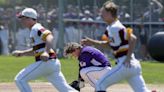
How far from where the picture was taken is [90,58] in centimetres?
1195

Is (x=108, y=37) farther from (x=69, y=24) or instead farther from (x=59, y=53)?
(x=69, y=24)

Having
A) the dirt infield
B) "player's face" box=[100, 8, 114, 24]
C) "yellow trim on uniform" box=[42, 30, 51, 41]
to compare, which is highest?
"player's face" box=[100, 8, 114, 24]

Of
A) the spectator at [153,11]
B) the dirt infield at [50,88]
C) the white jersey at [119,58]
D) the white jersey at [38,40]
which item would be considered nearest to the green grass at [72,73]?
the dirt infield at [50,88]

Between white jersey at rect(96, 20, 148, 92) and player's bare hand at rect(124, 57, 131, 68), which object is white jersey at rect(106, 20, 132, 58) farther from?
player's bare hand at rect(124, 57, 131, 68)

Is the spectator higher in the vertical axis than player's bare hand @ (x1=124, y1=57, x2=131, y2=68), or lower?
lower

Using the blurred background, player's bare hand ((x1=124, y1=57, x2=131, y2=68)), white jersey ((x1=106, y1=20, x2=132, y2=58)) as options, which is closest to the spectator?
the blurred background

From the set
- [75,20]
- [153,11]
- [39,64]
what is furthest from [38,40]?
[75,20]

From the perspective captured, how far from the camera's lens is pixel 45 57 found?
1053 centimetres

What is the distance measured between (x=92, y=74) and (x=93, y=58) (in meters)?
0.31

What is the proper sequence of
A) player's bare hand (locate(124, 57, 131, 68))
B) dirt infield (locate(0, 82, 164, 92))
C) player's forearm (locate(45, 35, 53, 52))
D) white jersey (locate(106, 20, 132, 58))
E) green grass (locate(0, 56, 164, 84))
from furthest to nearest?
green grass (locate(0, 56, 164, 84)) → dirt infield (locate(0, 82, 164, 92)) → player's forearm (locate(45, 35, 53, 52)) → white jersey (locate(106, 20, 132, 58)) → player's bare hand (locate(124, 57, 131, 68))

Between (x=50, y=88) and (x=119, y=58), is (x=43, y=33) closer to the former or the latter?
(x=119, y=58)

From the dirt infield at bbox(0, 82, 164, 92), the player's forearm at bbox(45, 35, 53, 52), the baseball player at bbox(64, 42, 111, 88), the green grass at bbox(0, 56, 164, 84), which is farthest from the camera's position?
the green grass at bbox(0, 56, 164, 84)

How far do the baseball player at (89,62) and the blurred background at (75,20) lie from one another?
1819 cm

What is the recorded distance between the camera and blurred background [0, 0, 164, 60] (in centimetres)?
3109
